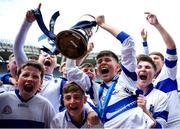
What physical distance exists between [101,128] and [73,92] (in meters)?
0.38

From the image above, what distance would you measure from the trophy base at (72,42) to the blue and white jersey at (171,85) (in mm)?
1095

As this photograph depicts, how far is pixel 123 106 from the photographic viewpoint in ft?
8.38

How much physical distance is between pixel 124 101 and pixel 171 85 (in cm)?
75

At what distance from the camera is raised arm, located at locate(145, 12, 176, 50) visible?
2832mm

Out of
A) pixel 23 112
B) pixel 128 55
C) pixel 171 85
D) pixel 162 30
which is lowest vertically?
pixel 23 112

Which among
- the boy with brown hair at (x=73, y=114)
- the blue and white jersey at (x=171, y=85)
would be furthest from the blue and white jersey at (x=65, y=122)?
the blue and white jersey at (x=171, y=85)

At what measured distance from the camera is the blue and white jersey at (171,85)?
9.87 ft

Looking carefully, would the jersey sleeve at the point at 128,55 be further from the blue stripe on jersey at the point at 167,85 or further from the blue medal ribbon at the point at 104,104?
the blue stripe on jersey at the point at 167,85

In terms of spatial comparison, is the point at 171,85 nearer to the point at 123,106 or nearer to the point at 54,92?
the point at 123,106

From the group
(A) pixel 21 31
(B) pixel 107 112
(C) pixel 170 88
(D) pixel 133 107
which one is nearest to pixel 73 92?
(B) pixel 107 112

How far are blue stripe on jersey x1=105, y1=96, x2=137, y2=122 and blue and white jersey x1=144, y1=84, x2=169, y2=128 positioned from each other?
9.8 inches

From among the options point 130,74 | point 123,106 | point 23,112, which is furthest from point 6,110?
point 130,74

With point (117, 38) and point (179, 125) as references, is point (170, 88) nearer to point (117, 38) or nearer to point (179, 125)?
point (179, 125)

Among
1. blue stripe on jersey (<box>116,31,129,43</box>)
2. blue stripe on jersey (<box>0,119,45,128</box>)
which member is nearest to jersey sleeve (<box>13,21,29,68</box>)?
blue stripe on jersey (<box>0,119,45,128</box>)
